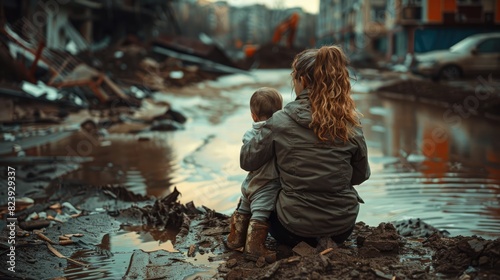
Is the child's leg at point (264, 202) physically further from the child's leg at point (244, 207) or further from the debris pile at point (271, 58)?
the debris pile at point (271, 58)

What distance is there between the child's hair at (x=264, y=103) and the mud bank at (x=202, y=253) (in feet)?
3.02

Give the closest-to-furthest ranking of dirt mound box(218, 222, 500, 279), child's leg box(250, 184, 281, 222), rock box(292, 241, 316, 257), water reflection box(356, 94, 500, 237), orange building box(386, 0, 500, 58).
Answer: dirt mound box(218, 222, 500, 279) → rock box(292, 241, 316, 257) → child's leg box(250, 184, 281, 222) → water reflection box(356, 94, 500, 237) → orange building box(386, 0, 500, 58)

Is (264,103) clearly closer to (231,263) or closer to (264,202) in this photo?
(264,202)

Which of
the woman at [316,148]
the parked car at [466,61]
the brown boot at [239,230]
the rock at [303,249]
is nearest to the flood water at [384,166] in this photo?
the woman at [316,148]

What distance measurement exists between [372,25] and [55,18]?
107ft

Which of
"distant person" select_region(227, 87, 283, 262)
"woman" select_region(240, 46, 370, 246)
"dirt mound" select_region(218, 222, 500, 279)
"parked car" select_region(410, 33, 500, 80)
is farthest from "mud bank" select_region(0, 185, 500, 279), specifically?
"parked car" select_region(410, 33, 500, 80)

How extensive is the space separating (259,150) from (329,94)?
57cm

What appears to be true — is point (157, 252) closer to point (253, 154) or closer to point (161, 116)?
point (253, 154)

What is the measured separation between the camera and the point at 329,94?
12.7ft

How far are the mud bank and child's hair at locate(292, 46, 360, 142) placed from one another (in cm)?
73

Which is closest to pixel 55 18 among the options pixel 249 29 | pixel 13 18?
pixel 13 18

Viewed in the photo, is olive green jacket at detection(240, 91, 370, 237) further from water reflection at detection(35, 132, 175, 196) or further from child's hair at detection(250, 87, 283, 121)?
water reflection at detection(35, 132, 175, 196)

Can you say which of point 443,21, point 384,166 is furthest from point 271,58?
point 384,166

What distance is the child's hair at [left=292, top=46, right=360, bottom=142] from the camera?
387 centimetres
